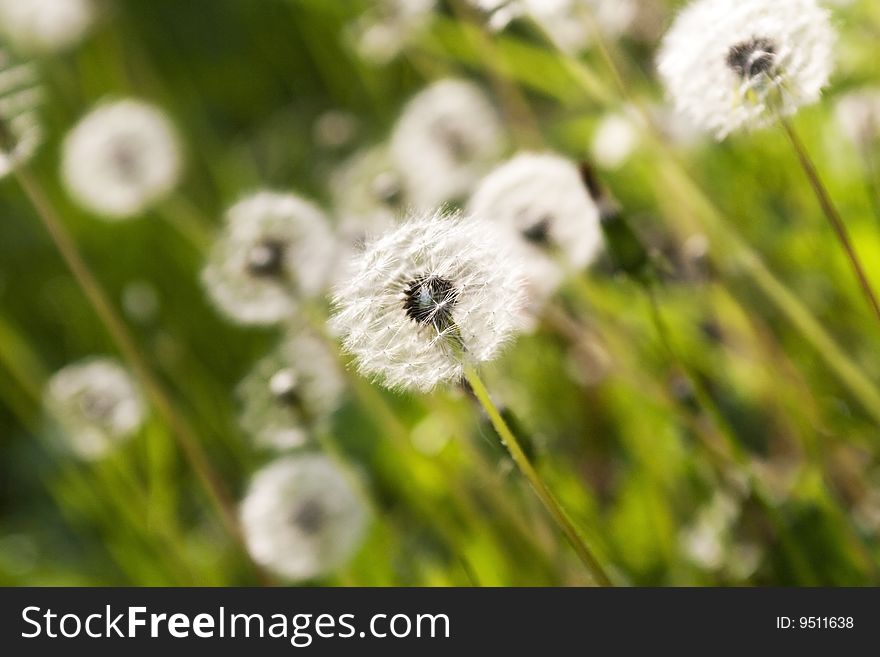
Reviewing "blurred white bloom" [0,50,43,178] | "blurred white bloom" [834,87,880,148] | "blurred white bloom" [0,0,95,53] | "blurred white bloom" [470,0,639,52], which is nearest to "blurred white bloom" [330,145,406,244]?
"blurred white bloom" [470,0,639,52]

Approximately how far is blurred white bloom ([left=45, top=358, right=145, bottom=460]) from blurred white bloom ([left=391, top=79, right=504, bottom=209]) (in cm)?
60

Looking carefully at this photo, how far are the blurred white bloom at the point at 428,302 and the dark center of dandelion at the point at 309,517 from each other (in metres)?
0.52

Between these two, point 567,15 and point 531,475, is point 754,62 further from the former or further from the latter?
point 567,15

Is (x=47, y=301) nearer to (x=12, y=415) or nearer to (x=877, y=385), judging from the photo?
(x=12, y=415)

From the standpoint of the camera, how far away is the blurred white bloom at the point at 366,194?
1.28m

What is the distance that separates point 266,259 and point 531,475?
0.53 m

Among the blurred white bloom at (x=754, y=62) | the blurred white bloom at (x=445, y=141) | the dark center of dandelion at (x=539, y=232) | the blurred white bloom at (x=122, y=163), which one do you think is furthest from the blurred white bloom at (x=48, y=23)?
the blurred white bloom at (x=754, y=62)

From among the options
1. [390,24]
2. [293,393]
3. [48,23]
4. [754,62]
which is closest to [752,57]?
[754,62]

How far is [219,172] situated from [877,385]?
5.64 ft

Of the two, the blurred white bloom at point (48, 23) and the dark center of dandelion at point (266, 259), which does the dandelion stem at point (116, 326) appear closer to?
the dark center of dandelion at point (266, 259)

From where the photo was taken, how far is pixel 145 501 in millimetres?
1592

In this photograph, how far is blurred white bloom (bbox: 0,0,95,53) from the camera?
8.11ft

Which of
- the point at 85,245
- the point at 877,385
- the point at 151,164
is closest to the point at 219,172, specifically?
the point at 85,245
